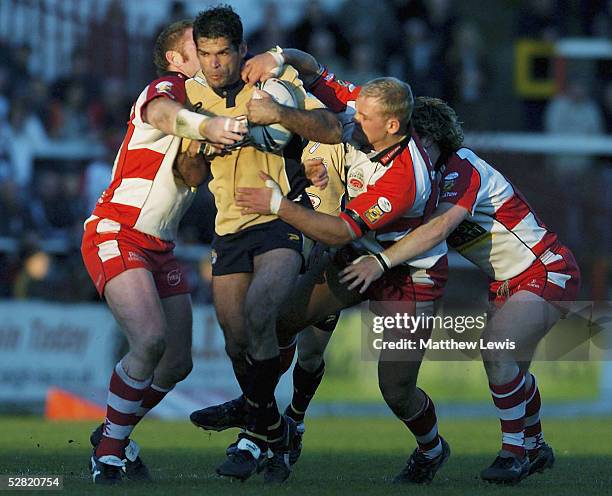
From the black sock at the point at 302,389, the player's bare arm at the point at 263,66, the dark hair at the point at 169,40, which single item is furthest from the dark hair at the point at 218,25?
the black sock at the point at 302,389

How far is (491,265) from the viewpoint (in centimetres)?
941

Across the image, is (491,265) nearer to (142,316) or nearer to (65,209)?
(142,316)

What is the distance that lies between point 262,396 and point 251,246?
0.94 meters

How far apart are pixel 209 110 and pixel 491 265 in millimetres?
2387

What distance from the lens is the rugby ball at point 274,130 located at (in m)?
8.22

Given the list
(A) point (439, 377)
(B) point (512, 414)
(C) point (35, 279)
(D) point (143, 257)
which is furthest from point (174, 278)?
(A) point (439, 377)

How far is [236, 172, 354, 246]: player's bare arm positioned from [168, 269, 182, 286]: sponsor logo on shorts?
80 centimetres

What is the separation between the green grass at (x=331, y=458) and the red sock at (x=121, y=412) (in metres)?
0.30

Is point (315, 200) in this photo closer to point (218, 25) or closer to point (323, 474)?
point (218, 25)

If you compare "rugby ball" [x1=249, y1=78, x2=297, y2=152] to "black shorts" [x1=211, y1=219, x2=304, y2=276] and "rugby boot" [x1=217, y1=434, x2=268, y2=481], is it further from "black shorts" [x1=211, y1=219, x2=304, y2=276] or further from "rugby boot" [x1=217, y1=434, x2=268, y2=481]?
"rugby boot" [x1=217, y1=434, x2=268, y2=481]

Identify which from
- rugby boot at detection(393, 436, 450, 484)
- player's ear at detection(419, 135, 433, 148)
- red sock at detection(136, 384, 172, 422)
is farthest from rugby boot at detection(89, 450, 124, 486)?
player's ear at detection(419, 135, 433, 148)

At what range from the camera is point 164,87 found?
8.22 meters

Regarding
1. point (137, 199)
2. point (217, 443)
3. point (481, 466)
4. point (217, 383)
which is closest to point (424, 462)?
point (481, 466)

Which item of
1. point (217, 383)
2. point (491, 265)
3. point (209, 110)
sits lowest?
point (217, 383)
